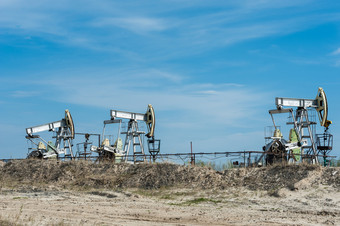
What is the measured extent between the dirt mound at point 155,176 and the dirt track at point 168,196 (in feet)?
0.14

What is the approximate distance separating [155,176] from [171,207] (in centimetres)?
578

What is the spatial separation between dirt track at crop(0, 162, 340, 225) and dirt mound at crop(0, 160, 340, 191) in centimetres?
4

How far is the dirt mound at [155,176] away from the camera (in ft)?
65.7

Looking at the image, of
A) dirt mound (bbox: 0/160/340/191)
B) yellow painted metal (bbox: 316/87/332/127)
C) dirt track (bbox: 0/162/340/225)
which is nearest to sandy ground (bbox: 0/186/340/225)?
dirt track (bbox: 0/162/340/225)

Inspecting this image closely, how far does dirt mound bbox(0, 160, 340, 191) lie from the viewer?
65.7 ft

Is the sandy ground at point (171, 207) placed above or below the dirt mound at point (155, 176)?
below

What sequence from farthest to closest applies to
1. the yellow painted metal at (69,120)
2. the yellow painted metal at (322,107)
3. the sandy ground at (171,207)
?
the yellow painted metal at (69,120)
the yellow painted metal at (322,107)
the sandy ground at (171,207)

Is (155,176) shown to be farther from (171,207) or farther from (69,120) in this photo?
(69,120)

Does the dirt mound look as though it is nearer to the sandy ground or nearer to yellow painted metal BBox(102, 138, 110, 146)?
the sandy ground

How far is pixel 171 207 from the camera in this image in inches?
672

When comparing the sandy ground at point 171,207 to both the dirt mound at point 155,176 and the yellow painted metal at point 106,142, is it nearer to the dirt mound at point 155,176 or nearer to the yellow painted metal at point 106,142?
the dirt mound at point 155,176

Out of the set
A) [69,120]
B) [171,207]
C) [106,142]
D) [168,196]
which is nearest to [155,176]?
[168,196]

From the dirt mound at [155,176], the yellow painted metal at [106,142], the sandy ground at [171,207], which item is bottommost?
the sandy ground at [171,207]

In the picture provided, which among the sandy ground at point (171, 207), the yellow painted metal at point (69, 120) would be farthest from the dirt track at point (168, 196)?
the yellow painted metal at point (69, 120)
